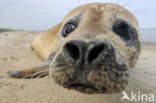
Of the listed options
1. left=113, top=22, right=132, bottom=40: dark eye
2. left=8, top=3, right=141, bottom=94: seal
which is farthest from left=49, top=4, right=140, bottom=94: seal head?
left=113, top=22, right=132, bottom=40: dark eye

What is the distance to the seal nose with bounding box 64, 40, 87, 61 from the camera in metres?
1.40

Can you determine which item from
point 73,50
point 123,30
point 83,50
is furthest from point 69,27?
point 83,50

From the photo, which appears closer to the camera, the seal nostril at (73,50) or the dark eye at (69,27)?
the seal nostril at (73,50)

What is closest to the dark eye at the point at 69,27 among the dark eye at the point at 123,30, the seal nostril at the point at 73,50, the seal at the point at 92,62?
the seal at the point at 92,62

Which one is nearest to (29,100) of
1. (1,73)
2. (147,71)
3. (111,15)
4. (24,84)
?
(24,84)

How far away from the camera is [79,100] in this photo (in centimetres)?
208

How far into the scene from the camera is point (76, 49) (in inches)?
58.1

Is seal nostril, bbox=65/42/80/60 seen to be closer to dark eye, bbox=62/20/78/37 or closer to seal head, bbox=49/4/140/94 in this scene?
seal head, bbox=49/4/140/94

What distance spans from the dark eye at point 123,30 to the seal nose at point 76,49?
0.95m

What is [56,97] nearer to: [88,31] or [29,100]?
[29,100]

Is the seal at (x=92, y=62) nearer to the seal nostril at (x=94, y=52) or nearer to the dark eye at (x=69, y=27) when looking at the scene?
the seal nostril at (x=94, y=52)

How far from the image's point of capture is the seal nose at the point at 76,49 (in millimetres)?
1396

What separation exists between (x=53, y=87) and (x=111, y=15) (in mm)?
1274

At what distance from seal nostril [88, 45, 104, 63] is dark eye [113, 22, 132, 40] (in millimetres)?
882
